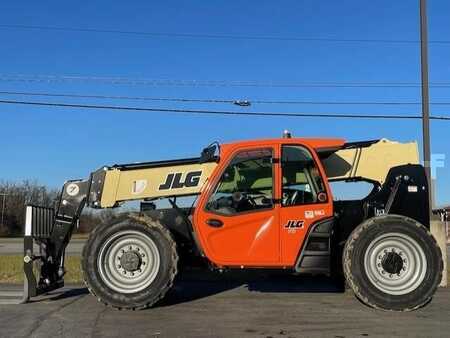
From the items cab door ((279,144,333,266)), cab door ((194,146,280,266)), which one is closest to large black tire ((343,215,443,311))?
cab door ((279,144,333,266))

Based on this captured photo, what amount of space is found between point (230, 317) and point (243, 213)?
1455mm

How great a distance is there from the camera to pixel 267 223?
8.41 meters

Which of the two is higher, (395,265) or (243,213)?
(243,213)

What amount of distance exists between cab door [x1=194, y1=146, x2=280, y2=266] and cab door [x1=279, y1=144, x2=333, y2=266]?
0.41 ft

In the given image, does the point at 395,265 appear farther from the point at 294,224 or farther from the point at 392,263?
the point at 294,224

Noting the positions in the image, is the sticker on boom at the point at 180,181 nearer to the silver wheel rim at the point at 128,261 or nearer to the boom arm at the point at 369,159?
the silver wheel rim at the point at 128,261

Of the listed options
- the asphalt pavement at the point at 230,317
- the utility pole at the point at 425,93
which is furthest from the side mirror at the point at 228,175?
the utility pole at the point at 425,93

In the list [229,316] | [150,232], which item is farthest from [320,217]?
[150,232]

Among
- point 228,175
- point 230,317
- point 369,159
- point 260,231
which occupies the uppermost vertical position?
point 369,159

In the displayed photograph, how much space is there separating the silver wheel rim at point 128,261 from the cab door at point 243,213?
76 cm

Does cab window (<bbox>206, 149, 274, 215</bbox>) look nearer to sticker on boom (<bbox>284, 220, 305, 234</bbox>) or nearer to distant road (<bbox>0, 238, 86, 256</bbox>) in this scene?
sticker on boom (<bbox>284, 220, 305, 234</bbox>)

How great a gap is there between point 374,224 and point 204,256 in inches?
93.4

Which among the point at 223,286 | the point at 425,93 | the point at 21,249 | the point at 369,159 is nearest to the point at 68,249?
the point at 21,249

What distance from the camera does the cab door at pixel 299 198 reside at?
27.5 feet
